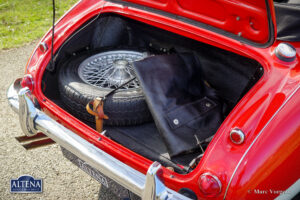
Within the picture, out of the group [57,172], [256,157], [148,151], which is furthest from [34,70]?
[256,157]

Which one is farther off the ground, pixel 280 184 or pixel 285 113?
pixel 285 113

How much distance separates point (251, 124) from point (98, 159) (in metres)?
0.79

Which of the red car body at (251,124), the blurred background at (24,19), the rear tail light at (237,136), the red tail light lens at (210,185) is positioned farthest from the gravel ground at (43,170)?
the blurred background at (24,19)

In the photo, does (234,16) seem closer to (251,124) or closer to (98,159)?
(251,124)

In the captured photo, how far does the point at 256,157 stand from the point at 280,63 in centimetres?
59

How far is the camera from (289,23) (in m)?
1.88

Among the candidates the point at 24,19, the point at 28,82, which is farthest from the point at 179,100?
the point at 24,19

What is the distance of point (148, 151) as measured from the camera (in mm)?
1919

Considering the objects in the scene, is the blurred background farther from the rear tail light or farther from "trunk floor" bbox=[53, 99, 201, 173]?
the rear tail light

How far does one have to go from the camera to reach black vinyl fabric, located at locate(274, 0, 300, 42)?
1.85 meters

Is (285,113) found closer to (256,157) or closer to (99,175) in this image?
(256,157)

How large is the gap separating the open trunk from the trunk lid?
231mm

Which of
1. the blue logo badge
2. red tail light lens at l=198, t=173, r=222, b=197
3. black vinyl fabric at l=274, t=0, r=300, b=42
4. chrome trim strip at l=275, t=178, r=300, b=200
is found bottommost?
the blue logo badge

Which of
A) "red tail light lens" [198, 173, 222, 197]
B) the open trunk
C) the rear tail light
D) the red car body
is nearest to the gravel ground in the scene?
the open trunk
